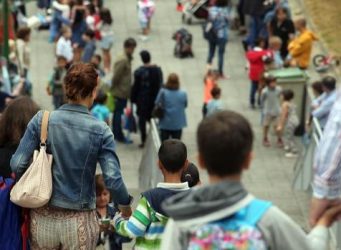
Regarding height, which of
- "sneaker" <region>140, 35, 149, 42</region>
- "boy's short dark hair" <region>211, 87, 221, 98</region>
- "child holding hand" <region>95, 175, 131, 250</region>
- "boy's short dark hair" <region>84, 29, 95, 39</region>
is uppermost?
"child holding hand" <region>95, 175, 131, 250</region>

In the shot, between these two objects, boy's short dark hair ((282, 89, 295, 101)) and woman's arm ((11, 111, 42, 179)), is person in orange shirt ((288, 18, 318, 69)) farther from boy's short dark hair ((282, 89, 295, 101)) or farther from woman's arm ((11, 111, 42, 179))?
woman's arm ((11, 111, 42, 179))

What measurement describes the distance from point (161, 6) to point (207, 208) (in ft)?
78.9

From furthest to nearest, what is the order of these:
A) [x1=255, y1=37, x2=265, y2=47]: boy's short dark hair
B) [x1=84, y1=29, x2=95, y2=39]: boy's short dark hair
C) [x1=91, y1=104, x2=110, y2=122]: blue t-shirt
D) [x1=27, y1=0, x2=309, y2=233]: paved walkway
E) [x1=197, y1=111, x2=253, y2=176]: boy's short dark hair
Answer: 1. [x1=84, y1=29, x2=95, y2=39]: boy's short dark hair
2. [x1=255, y1=37, x2=265, y2=47]: boy's short dark hair
3. [x1=91, y1=104, x2=110, y2=122]: blue t-shirt
4. [x1=27, y1=0, x2=309, y2=233]: paved walkway
5. [x1=197, y1=111, x2=253, y2=176]: boy's short dark hair

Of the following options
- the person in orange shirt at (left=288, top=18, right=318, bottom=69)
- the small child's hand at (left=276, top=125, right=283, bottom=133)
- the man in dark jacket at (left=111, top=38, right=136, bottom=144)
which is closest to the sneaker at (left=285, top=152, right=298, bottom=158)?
the small child's hand at (left=276, top=125, right=283, bottom=133)

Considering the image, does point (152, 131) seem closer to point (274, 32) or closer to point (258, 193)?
point (258, 193)

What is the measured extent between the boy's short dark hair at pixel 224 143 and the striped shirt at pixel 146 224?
7.19ft

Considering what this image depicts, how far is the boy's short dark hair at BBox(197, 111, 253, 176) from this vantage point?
423cm

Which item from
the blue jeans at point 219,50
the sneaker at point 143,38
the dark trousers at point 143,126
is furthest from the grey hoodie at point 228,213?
the sneaker at point 143,38

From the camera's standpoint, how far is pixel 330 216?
4543 millimetres

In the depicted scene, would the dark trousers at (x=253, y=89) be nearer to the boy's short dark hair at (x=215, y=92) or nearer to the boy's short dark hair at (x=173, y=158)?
the boy's short dark hair at (x=215, y=92)

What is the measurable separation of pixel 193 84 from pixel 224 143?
1854 centimetres

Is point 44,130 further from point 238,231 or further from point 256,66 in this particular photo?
point 256,66

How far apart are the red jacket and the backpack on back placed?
16490 mm

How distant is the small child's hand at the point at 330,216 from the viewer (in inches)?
179
